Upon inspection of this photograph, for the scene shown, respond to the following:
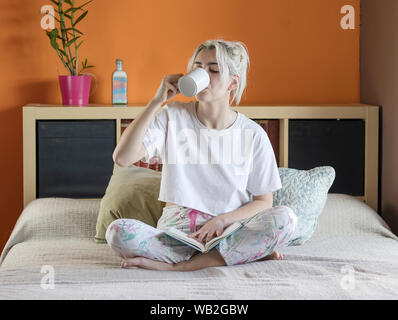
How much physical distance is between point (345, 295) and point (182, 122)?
79cm

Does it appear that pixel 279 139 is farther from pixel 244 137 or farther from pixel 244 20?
pixel 244 137

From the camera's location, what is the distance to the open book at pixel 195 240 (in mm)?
1840

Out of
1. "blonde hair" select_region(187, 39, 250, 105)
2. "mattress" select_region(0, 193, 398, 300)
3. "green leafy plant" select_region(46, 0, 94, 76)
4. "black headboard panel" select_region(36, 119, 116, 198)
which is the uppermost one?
"green leafy plant" select_region(46, 0, 94, 76)

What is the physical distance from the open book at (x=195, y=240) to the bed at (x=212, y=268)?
A: 7cm

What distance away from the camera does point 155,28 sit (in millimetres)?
2971

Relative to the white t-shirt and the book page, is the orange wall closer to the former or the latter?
the white t-shirt

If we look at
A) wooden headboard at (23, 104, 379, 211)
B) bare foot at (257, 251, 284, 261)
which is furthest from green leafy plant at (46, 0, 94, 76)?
bare foot at (257, 251, 284, 261)

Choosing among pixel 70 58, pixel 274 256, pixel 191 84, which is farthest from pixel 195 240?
pixel 70 58

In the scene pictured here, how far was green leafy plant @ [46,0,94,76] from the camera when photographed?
2752 mm

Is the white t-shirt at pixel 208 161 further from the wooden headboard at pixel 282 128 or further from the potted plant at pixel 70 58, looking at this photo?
the potted plant at pixel 70 58

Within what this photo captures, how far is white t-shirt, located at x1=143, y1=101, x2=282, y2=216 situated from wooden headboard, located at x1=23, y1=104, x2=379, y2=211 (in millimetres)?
713

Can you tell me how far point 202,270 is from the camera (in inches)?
73.4

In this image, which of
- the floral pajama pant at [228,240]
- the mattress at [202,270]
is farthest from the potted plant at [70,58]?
the floral pajama pant at [228,240]
